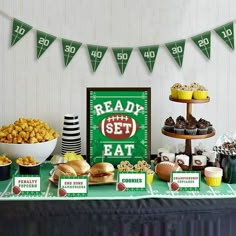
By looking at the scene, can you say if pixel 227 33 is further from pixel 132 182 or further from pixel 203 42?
pixel 132 182

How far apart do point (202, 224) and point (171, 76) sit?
0.87m

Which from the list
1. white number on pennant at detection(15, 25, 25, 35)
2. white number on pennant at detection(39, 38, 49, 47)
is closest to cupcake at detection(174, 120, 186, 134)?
white number on pennant at detection(39, 38, 49, 47)

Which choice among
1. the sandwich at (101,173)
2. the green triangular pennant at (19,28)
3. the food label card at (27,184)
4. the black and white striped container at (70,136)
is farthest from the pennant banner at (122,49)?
the food label card at (27,184)

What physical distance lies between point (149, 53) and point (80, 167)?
71 cm

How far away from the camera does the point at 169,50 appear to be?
2.49 metres

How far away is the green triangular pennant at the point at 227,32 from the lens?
2.49 metres

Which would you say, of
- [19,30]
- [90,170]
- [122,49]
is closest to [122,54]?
[122,49]

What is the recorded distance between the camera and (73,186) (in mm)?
1918

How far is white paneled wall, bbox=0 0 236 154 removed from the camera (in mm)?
2465

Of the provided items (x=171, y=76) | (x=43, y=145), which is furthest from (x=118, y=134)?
(x=171, y=76)

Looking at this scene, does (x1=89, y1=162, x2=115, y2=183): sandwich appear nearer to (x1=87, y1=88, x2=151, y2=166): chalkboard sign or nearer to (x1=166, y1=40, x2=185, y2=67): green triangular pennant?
(x1=87, y1=88, x2=151, y2=166): chalkboard sign

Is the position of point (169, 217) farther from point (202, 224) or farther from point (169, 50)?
point (169, 50)

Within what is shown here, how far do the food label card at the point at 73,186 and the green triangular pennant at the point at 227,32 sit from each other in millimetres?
1009

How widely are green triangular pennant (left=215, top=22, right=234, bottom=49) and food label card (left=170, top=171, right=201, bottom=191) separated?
0.79 meters
